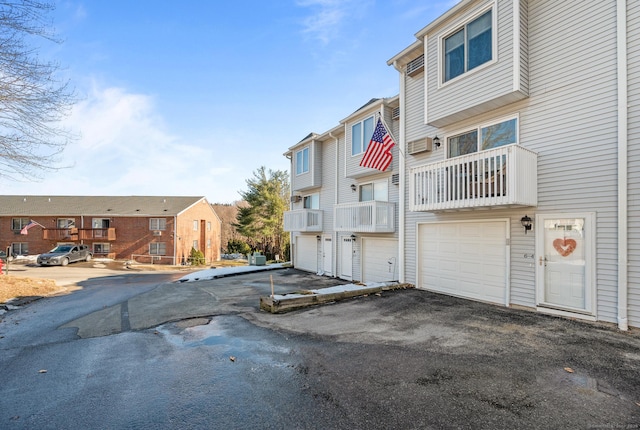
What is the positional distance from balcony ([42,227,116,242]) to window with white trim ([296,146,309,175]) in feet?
74.4

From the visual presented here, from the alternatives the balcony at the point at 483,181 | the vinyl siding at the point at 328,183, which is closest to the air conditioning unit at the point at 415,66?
the balcony at the point at 483,181

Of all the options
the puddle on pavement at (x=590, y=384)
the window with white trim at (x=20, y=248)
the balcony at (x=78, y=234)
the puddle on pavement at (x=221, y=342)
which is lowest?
the window with white trim at (x=20, y=248)

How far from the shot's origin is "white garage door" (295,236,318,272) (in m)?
15.8

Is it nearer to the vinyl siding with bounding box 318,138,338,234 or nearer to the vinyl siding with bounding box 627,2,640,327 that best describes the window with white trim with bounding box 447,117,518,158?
the vinyl siding with bounding box 627,2,640,327

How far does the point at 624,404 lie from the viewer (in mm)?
3096

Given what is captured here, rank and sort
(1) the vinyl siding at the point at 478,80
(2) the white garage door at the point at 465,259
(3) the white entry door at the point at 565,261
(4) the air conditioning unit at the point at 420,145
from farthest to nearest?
(4) the air conditioning unit at the point at 420,145 → (2) the white garage door at the point at 465,259 → (1) the vinyl siding at the point at 478,80 → (3) the white entry door at the point at 565,261

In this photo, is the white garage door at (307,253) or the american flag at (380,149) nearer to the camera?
the american flag at (380,149)

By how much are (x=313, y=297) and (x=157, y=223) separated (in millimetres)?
26829

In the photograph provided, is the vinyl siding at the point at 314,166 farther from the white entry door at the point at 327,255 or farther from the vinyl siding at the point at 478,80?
the vinyl siding at the point at 478,80

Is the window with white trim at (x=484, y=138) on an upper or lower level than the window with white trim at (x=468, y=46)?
lower

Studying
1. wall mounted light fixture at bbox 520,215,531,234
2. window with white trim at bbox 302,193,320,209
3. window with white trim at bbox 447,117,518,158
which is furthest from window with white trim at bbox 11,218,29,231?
wall mounted light fixture at bbox 520,215,531,234

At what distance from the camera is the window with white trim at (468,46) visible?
7145 millimetres

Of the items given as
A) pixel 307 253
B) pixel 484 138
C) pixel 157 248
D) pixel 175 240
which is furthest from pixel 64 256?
pixel 484 138

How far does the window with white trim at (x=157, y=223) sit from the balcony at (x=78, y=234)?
11.4 feet
